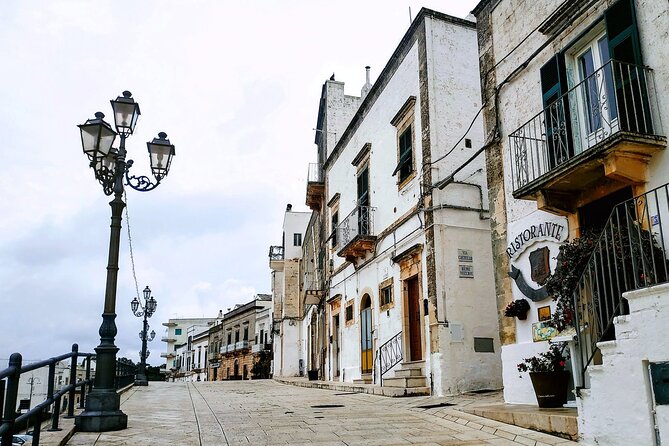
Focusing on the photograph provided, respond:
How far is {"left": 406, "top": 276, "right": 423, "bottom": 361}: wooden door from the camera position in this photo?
13.1 m

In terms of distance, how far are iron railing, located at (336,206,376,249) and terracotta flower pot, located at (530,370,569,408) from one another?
29.6 feet

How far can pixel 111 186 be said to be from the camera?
802cm

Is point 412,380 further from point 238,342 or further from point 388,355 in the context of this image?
point 238,342

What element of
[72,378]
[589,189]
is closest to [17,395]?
[72,378]

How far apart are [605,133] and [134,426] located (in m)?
6.95

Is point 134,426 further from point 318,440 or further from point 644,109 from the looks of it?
point 644,109

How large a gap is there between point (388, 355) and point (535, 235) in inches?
264

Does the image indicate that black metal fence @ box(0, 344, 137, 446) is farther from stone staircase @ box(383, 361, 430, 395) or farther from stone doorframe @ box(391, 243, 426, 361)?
stone doorframe @ box(391, 243, 426, 361)

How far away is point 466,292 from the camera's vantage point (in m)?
12.0

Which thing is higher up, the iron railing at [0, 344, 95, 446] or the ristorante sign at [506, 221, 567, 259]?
the ristorante sign at [506, 221, 567, 259]

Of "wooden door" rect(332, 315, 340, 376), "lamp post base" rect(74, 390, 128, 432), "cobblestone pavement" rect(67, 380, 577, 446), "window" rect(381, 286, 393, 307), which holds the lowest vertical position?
"cobblestone pavement" rect(67, 380, 577, 446)

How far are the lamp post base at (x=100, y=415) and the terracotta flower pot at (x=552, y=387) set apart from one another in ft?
16.7

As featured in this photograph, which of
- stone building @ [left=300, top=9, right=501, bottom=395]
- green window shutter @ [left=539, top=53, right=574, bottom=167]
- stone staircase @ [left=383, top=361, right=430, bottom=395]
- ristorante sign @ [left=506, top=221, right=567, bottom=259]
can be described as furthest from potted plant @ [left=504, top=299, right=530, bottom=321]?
stone staircase @ [left=383, top=361, right=430, bottom=395]

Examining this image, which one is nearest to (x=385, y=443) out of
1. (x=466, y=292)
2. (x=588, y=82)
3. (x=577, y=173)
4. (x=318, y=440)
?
(x=318, y=440)
